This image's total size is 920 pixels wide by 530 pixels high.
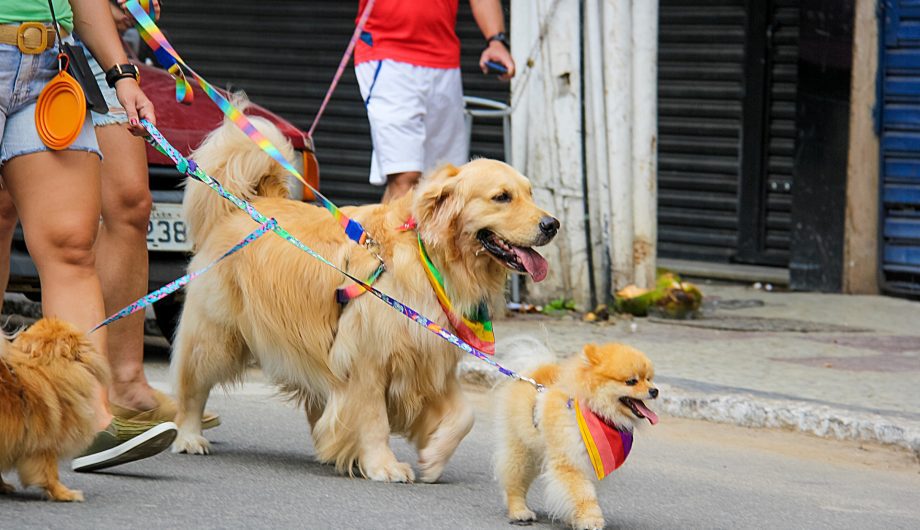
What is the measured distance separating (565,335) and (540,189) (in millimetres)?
1203

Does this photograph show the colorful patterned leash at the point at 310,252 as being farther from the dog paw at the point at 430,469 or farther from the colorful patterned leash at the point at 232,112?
the dog paw at the point at 430,469

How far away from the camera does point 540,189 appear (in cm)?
904

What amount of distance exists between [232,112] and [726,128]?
6.82m

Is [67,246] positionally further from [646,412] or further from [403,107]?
[403,107]

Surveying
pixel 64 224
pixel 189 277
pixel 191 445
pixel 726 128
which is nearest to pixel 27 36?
pixel 64 224

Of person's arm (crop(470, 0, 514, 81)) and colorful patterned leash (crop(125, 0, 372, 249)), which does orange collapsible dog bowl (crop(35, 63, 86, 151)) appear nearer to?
colorful patterned leash (crop(125, 0, 372, 249))

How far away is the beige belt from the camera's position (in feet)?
14.7

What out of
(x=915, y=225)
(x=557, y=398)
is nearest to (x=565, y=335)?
(x=915, y=225)

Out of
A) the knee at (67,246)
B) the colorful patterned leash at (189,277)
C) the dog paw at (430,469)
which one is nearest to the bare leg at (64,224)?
the knee at (67,246)

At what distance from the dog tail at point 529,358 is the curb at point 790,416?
4.03 feet

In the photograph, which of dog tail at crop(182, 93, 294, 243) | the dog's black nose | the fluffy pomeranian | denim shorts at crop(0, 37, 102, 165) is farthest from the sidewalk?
denim shorts at crop(0, 37, 102, 165)

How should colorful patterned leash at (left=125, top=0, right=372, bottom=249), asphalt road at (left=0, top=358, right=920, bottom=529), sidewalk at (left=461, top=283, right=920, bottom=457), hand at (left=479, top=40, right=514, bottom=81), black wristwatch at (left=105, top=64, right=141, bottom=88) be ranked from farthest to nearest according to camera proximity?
hand at (left=479, top=40, right=514, bottom=81) < sidewalk at (left=461, top=283, right=920, bottom=457) < colorful patterned leash at (left=125, top=0, right=372, bottom=249) < black wristwatch at (left=105, top=64, right=141, bottom=88) < asphalt road at (left=0, top=358, right=920, bottom=529)

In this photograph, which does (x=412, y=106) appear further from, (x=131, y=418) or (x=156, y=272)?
(x=131, y=418)

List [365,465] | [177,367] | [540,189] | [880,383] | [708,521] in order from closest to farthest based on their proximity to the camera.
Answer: [708,521], [365,465], [177,367], [880,383], [540,189]
